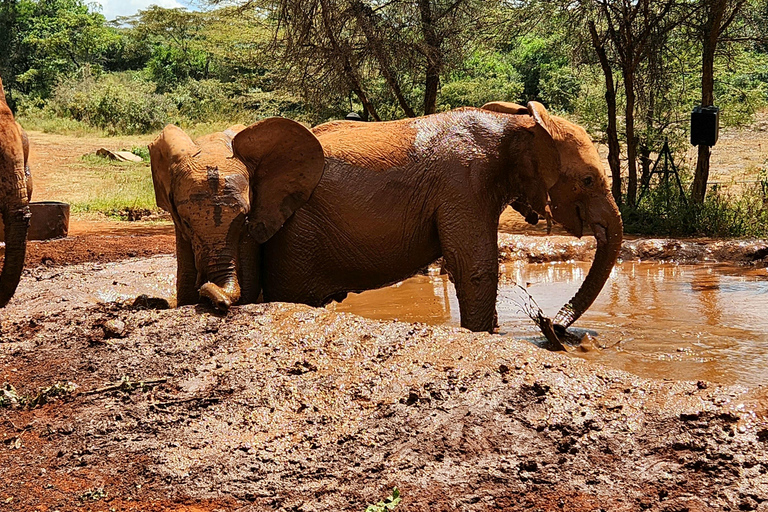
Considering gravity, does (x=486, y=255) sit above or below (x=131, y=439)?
above

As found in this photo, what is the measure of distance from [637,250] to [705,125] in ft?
9.74

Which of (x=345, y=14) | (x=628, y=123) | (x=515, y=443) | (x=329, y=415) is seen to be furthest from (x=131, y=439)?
(x=628, y=123)

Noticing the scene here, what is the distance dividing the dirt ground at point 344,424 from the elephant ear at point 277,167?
1047mm

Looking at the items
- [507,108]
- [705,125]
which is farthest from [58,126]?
[507,108]

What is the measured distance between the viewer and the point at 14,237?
6.04 metres

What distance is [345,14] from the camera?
1420 centimetres

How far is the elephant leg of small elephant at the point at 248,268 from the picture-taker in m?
6.30

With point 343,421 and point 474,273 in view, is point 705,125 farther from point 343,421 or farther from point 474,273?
point 343,421

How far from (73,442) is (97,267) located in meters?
6.35

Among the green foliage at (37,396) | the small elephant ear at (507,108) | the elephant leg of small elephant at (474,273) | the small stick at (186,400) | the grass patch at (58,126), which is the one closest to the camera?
the small stick at (186,400)

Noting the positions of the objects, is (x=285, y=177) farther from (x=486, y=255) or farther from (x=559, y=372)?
(x=559, y=372)

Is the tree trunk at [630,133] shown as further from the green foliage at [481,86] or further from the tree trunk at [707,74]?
the green foliage at [481,86]

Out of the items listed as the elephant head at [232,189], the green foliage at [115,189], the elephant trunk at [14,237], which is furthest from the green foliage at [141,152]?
the elephant trunk at [14,237]

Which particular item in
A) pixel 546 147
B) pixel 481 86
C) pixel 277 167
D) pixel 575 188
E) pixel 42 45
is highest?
pixel 42 45
